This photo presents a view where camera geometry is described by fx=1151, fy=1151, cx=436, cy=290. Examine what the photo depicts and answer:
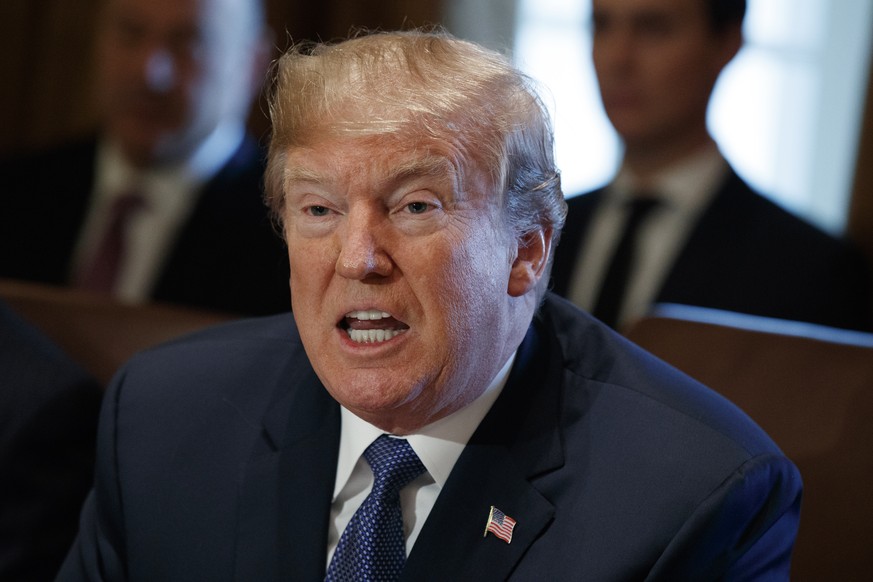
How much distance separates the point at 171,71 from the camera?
129 inches

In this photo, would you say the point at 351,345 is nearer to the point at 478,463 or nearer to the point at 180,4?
the point at 478,463

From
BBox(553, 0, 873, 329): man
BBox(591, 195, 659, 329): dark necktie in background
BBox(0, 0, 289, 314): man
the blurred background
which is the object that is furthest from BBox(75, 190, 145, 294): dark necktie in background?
BBox(591, 195, 659, 329): dark necktie in background

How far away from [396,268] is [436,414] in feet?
0.75

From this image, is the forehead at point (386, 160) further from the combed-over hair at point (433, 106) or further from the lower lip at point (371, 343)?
the lower lip at point (371, 343)

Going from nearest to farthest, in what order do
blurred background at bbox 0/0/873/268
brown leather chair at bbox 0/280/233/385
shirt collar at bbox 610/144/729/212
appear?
brown leather chair at bbox 0/280/233/385 < shirt collar at bbox 610/144/729/212 < blurred background at bbox 0/0/873/268

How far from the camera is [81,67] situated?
439 centimetres

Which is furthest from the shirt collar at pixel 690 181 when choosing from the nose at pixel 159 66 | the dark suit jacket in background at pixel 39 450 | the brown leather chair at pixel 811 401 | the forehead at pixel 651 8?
the dark suit jacket in background at pixel 39 450

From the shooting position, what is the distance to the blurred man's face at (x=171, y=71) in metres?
3.24

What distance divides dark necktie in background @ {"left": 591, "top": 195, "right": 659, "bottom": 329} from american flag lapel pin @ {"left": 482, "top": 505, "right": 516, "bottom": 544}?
3.99 feet

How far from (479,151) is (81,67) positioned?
3.34 m

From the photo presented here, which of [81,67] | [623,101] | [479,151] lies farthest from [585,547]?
[81,67]

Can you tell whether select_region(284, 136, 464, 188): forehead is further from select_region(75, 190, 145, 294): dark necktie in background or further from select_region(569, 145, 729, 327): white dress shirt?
select_region(75, 190, 145, 294): dark necktie in background

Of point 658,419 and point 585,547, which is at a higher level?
point 658,419

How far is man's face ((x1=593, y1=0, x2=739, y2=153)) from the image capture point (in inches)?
110
